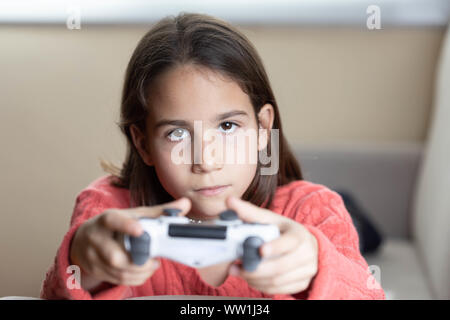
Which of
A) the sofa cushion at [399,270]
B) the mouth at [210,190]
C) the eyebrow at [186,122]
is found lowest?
the sofa cushion at [399,270]

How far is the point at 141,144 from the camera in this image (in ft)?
1.72

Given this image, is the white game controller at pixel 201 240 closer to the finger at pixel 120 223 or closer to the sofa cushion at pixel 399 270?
the finger at pixel 120 223

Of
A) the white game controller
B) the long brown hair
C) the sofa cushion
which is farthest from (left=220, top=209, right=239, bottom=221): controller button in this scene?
the sofa cushion

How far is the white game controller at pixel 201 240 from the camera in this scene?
384 mm

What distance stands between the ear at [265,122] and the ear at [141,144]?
0.10 metres

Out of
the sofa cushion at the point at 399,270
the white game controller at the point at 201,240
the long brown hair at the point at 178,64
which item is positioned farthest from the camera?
the sofa cushion at the point at 399,270

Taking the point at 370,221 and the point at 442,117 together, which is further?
the point at 370,221

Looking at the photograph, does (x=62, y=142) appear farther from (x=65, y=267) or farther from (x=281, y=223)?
(x=281, y=223)

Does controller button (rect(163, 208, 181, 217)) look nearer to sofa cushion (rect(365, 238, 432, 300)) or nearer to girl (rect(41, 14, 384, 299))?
girl (rect(41, 14, 384, 299))

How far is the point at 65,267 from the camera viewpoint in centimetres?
48

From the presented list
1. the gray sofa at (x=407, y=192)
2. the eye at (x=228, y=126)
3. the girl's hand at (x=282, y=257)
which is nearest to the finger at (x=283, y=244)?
the girl's hand at (x=282, y=257)

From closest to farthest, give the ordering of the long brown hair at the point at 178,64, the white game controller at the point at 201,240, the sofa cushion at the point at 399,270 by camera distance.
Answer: the white game controller at the point at 201,240 < the long brown hair at the point at 178,64 < the sofa cushion at the point at 399,270
